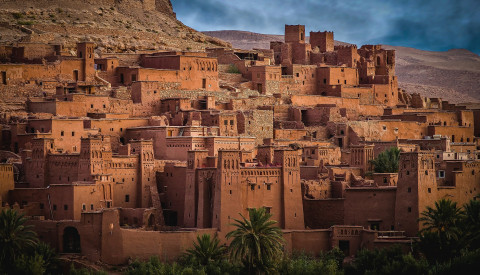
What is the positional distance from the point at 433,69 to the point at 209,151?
62049 mm

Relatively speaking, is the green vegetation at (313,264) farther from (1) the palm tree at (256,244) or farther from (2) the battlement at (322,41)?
(2) the battlement at (322,41)

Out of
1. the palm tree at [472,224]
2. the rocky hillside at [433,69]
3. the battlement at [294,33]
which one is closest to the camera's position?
the palm tree at [472,224]

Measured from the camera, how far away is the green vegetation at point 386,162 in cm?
4759

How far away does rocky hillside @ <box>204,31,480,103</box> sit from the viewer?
88.4m

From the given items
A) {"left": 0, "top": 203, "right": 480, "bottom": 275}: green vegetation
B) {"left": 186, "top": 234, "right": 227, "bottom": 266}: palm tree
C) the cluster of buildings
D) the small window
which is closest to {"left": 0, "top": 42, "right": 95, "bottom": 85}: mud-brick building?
the cluster of buildings

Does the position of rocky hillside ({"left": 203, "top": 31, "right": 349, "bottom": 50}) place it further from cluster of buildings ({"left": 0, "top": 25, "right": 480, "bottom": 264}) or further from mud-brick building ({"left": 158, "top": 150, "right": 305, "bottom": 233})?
mud-brick building ({"left": 158, "top": 150, "right": 305, "bottom": 233})

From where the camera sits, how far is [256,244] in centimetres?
3903

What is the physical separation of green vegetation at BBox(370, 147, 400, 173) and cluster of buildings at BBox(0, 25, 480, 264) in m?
0.53

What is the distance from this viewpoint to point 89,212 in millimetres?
39906

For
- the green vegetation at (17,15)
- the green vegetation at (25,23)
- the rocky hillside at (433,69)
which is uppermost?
the rocky hillside at (433,69)

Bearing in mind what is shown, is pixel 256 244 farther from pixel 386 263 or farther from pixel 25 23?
pixel 25 23

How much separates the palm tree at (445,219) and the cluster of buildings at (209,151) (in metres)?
0.81

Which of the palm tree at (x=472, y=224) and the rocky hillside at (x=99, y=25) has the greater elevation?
the rocky hillside at (x=99, y=25)

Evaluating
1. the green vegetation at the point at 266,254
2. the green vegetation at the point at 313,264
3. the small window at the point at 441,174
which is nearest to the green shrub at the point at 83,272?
the green vegetation at the point at 266,254
